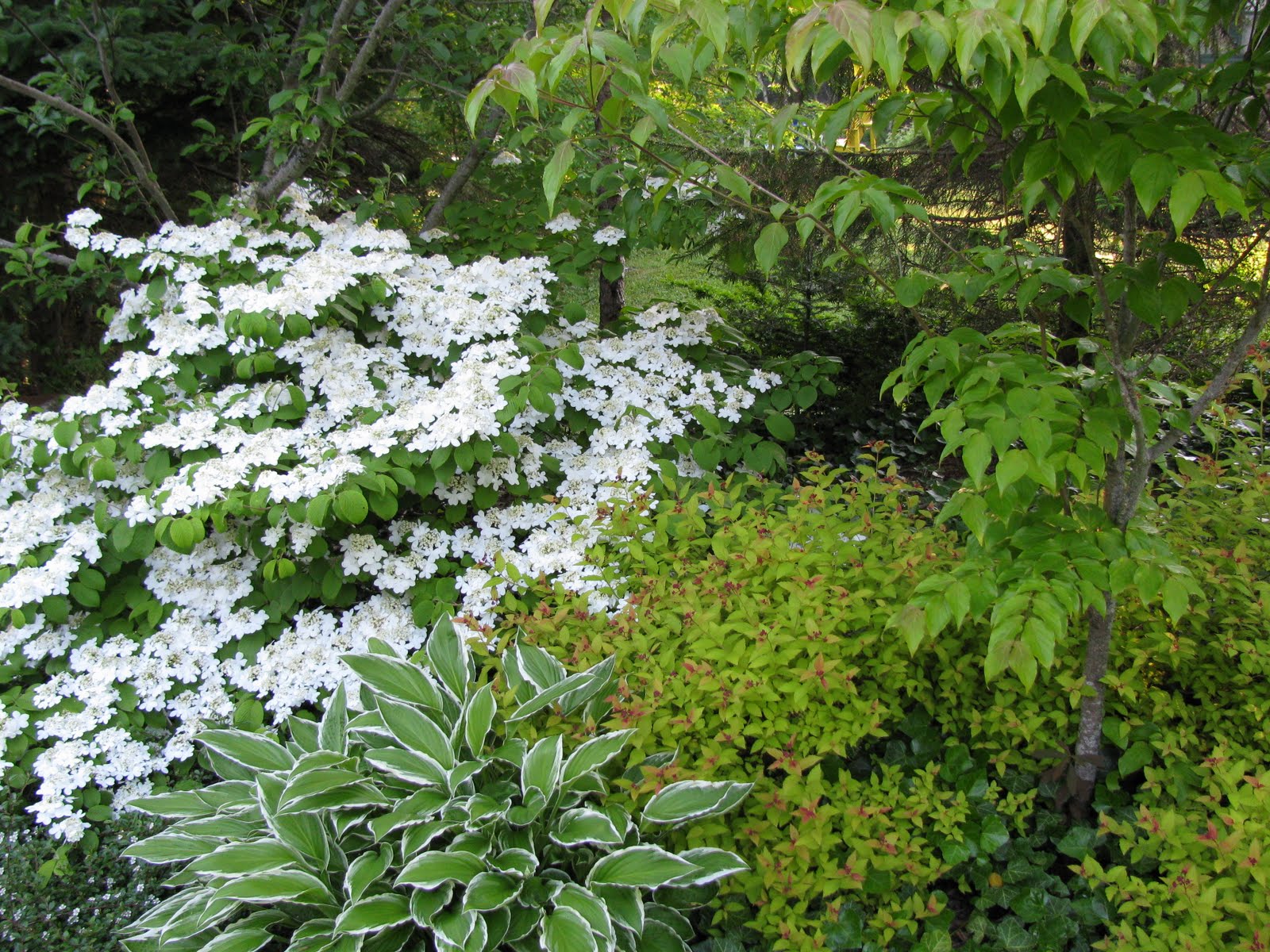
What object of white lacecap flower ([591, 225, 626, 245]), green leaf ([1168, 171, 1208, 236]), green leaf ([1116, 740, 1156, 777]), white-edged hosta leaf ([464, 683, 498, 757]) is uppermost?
green leaf ([1168, 171, 1208, 236])

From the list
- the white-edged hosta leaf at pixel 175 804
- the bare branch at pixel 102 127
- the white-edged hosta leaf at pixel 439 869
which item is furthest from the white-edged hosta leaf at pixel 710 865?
the bare branch at pixel 102 127

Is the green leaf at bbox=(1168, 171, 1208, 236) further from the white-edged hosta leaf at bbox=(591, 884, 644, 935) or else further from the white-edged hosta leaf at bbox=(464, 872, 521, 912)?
the white-edged hosta leaf at bbox=(464, 872, 521, 912)

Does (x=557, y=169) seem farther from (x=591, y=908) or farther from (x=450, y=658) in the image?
(x=591, y=908)

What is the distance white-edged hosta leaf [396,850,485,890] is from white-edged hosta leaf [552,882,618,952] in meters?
0.18

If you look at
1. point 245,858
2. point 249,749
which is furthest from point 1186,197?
point 249,749

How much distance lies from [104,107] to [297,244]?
1.55 metres

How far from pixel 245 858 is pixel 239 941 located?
160 mm

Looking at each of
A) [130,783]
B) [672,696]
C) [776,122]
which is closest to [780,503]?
[672,696]

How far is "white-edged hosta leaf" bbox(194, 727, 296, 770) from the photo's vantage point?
2199 mm

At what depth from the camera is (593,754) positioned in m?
1.91

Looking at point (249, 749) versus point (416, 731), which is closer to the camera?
point (416, 731)

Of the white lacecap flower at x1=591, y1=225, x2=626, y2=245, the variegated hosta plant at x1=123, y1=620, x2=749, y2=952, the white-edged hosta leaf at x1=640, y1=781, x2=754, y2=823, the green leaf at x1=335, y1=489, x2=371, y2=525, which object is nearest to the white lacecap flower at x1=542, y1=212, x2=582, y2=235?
the white lacecap flower at x1=591, y1=225, x2=626, y2=245

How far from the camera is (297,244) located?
3.32m

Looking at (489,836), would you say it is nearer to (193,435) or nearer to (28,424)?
(193,435)
